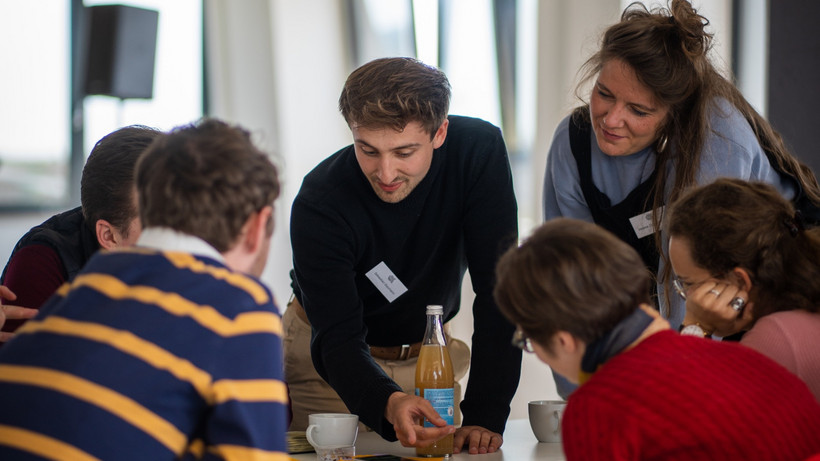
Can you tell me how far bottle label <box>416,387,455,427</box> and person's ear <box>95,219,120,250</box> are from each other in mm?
701

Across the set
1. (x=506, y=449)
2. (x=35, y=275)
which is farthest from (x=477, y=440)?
(x=35, y=275)

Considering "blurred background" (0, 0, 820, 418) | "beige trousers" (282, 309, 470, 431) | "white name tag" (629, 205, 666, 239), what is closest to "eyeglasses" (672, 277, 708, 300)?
"white name tag" (629, 205, 666, 239)

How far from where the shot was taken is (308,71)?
4.33 m

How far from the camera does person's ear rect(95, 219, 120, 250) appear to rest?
1737 mm

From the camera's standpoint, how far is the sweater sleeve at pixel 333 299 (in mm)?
1864

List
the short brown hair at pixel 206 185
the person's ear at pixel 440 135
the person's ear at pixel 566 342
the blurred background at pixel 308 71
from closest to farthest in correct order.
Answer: the short brown hair at pixel 206 185
the person's ear at pixel 566 342
the person's ear at pixel 440 135
the blurred background at pixel 308 71

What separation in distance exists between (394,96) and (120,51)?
9.04 feet

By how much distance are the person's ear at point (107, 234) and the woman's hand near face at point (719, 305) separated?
114 centimetres

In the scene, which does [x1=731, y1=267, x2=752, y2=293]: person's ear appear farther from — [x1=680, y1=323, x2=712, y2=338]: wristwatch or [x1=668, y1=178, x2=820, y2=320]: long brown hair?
[x1=680, y1=323, x2=712, y2=338]: wristwatch

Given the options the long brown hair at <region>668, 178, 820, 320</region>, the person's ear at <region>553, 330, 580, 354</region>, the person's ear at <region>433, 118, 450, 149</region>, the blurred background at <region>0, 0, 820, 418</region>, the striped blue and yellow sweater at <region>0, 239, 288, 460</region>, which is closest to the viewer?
the striped blue and yellow sweater at <region>0, 239, 288, 460</region>

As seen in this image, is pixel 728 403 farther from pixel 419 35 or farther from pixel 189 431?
pixel 419 35

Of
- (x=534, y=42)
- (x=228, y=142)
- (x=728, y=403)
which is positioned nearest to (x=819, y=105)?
(x=534, y=42)

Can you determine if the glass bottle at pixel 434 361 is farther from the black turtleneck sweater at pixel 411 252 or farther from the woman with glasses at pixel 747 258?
the woman with glasses at pixel 747 258

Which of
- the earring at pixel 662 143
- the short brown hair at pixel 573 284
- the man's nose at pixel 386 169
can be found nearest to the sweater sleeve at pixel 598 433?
the short brown hair at pixel 573 284
